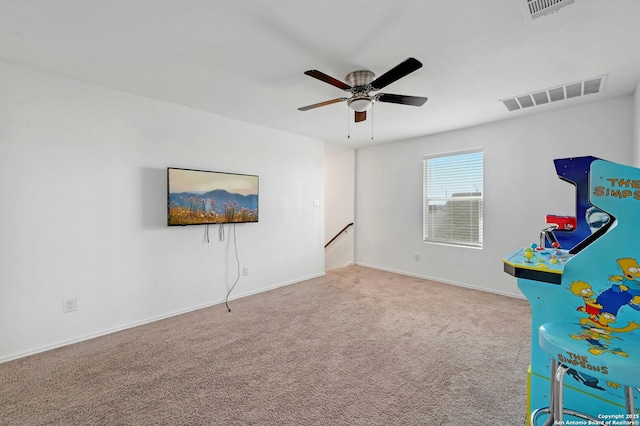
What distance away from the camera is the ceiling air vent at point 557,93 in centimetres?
269

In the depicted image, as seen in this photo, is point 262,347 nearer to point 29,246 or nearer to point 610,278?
point 29,246

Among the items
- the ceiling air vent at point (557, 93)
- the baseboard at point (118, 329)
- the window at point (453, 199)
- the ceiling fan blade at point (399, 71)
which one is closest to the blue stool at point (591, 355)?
the ceiling fan blade at point (399, 71)

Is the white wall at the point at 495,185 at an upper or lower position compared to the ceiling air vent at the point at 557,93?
lower

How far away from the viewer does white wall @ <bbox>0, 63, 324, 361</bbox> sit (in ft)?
7.61

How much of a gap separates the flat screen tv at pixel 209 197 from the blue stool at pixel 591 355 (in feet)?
10.6

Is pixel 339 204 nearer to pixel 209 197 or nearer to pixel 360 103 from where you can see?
pixel 209 197

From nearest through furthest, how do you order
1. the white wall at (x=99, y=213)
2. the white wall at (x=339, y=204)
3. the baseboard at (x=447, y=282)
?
1. the white wall at (x=99, y=213)
2. the baseboard at (x=447, y=282)
3. the white wall at (x=339, y=204)

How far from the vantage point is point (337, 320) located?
3.01m

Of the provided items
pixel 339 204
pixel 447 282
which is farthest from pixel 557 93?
pixel 339 204

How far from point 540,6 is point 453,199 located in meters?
3.08

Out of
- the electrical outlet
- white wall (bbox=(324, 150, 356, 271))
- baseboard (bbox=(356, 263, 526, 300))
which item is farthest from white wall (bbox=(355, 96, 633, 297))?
the electrical outlet

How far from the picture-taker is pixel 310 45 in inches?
80.3

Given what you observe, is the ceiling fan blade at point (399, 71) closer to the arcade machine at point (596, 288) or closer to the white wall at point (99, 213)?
the arcade machine at point (596, 288)

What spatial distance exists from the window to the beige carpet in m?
1.34
